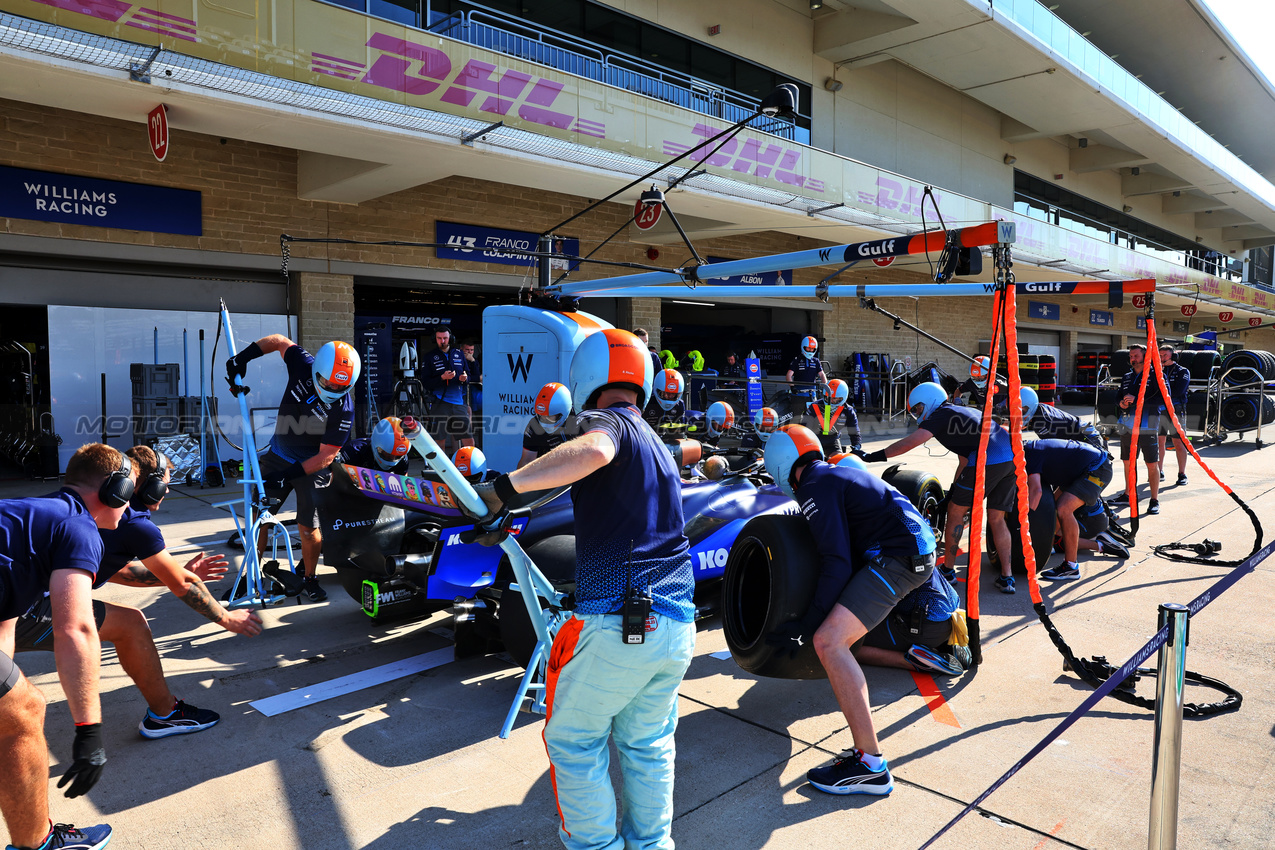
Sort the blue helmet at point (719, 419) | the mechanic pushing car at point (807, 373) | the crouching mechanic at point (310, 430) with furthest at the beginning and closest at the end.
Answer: the mechanic pushing car at point (807, 373), the blue helmet at point (719, 419), the crouching mechanic at point (310, 430)

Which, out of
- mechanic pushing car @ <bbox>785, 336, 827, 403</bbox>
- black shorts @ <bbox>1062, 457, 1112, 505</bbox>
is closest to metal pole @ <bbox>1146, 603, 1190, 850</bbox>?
black shorts @ <bbox>1062, 457, 1112, 505</bbox>

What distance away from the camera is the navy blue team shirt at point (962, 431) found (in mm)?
5945

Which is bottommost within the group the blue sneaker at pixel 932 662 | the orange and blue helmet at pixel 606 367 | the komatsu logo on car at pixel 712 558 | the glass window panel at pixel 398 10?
the blue sneaker at pixel 932 662

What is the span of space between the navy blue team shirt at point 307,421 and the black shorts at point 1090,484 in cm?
572

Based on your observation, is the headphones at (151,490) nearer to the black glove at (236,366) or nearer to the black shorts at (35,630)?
the black shorts at (35,630)

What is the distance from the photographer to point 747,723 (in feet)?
12.8

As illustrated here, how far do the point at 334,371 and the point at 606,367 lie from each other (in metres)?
3.64

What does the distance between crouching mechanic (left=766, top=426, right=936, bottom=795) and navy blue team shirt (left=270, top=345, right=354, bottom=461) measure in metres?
3.26

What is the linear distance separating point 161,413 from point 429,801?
929 cm

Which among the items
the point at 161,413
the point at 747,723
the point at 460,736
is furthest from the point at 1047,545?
the point at 161,413

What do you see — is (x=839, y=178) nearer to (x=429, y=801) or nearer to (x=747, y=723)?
(x=747, y=723)

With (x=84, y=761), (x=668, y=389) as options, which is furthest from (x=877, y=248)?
(x=84, y=761)

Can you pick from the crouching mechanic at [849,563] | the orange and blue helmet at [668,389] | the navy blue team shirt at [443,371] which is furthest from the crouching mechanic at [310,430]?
the navy blue team shirt at [443,371]

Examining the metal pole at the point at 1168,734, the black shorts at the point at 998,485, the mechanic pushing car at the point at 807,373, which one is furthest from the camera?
the mechanic pushing car at the point at 807,373
